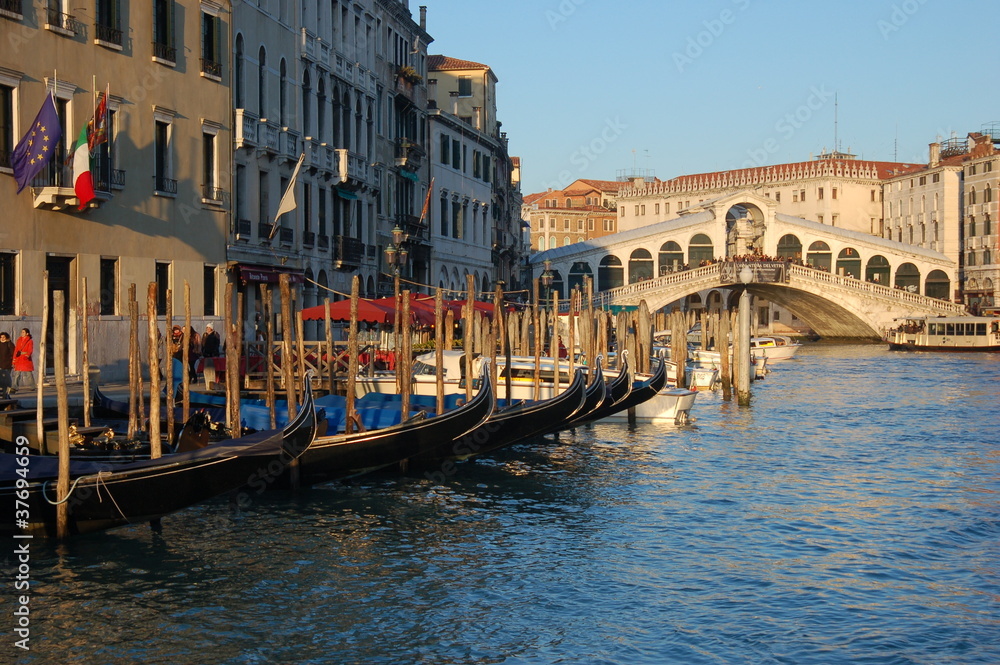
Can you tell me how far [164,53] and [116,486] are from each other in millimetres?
10322

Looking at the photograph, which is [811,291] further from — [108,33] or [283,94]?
[108,33]

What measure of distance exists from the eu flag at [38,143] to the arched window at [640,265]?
37707 mm

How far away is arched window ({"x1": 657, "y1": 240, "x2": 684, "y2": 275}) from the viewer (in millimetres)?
50781

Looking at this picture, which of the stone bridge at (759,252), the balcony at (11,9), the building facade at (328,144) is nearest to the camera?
the balcony at (11,9)

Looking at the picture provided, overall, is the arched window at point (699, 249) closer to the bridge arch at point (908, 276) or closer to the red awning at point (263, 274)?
the bridge arch at point (908, 276)

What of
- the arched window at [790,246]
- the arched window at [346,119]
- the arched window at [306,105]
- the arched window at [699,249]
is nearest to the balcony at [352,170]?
the arched window at [346,119]

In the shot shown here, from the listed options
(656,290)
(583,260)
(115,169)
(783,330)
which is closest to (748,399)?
(115,169)

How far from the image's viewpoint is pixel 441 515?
10891 mm

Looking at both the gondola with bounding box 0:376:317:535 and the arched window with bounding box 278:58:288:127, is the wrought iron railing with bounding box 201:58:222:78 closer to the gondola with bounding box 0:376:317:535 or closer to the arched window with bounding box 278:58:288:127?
the arched window with bounding box 278:58:288:127

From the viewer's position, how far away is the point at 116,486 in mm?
8719

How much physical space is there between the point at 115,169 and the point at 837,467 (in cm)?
973

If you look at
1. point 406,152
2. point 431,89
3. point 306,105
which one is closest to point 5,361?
point 306,105

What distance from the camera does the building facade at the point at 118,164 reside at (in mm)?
14891

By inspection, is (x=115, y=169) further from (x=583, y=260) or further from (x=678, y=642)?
(x=583, y=260)
